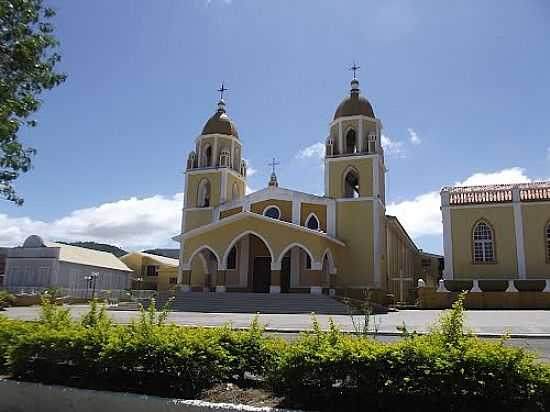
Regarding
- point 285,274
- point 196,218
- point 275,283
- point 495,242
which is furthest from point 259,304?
point 495,242

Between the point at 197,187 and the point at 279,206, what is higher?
the point at 197,187

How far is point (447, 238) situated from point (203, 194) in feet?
54.2

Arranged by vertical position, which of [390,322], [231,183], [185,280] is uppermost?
[231,183]

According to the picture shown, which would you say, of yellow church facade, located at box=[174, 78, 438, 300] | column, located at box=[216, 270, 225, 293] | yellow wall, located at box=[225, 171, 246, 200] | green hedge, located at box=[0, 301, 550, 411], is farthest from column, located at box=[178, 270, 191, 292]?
green hedge, located at box=[0, 301, 550, 411]

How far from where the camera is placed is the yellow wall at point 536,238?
1097 inches

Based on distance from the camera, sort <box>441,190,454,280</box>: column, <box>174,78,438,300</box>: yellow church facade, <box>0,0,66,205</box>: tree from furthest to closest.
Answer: <box>441,190,454,280</box>: column
<box>174,78,438,300</box>: yellow church facade
<box>0,0,66,205</box>: tree

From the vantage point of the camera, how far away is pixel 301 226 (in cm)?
2842

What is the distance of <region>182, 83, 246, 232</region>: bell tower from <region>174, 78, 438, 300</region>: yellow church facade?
0.07 metres

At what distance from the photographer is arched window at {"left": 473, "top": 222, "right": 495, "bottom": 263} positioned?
1137 inches

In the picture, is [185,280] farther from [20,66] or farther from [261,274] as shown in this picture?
[20,66]

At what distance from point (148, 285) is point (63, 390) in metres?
50.3

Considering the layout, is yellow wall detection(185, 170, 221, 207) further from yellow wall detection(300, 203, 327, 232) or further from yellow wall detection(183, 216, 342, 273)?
yellow wall detection(300, 203, 327, 232)

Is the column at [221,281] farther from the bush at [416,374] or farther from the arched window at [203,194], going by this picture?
the bush at [416,374]

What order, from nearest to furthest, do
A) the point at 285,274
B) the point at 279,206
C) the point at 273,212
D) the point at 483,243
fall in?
1. the point at 483,243
2. the point at 285,274
3. the point at 279,206
4. the point at 273,212
